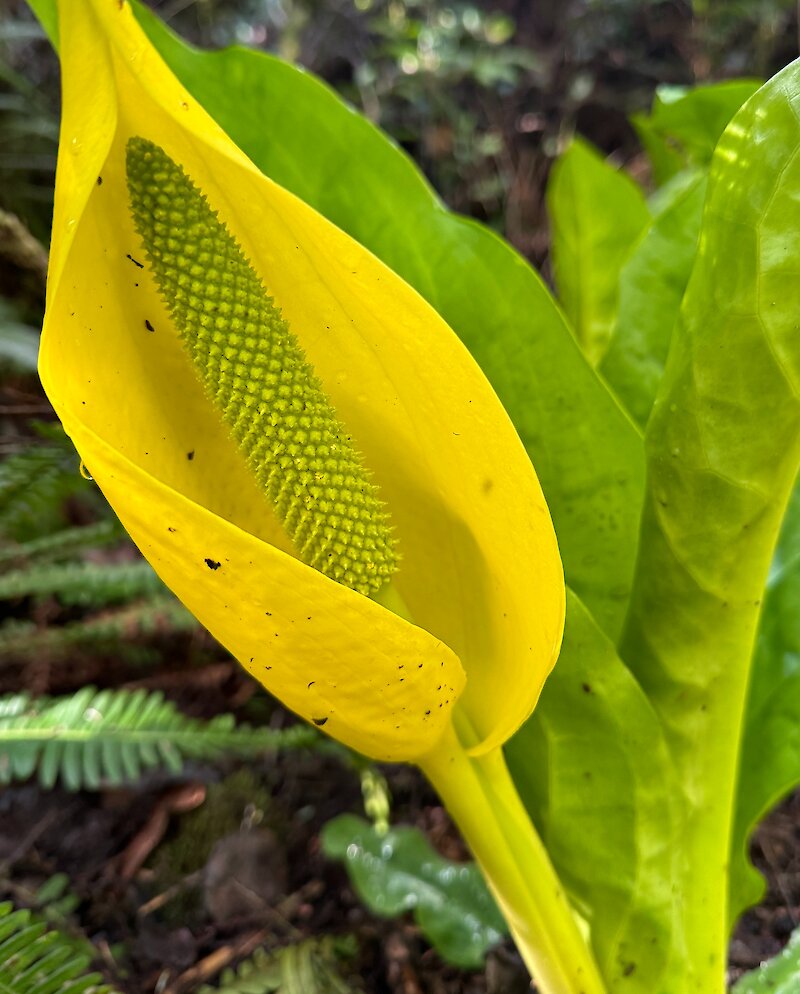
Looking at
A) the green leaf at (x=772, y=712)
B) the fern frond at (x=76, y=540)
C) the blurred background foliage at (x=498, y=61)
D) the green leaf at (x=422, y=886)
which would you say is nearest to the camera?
the green leaf at (x=772, y=712)

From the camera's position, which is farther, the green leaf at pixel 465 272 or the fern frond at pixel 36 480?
the fern frond at pixel 36 480

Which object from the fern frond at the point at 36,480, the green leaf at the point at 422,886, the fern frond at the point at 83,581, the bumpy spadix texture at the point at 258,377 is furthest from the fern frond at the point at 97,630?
the bumpy spadix texture at the point at 258,377

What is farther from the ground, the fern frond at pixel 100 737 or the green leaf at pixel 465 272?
the green leaf at pixel 465 272

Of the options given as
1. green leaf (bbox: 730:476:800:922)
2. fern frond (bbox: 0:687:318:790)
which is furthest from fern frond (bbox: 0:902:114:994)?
green leaf (bbox: 730:476:800:922)

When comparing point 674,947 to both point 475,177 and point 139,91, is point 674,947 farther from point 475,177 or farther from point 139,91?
point 475,177

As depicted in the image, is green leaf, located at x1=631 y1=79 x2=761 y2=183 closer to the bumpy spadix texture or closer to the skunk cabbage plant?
the skunk cabbage plant

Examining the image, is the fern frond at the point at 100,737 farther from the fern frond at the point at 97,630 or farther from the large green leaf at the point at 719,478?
the large green leaf at the point at 719,478

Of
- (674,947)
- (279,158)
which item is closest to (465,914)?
(674,947)

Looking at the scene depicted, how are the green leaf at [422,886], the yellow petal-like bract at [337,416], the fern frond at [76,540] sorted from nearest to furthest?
the yellow petal-like bract at [337,416]
the green leaf at [422,886]
the fern frond at [76,540]
